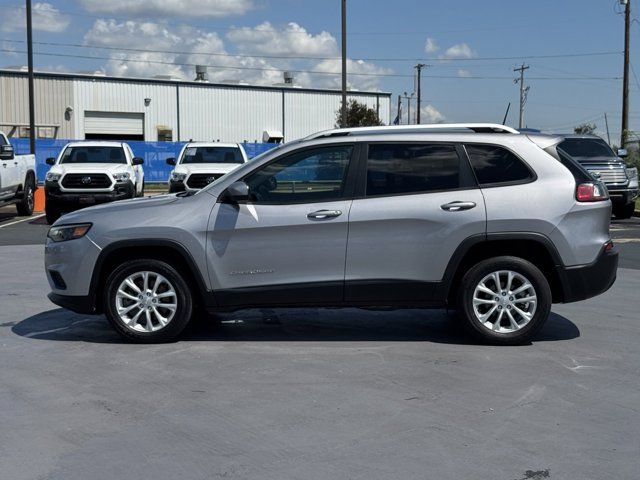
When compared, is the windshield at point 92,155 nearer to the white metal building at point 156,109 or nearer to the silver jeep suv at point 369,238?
the silver jeep suv at point 369,238

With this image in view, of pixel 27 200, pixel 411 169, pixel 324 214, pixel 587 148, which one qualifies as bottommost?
pixel 27 200

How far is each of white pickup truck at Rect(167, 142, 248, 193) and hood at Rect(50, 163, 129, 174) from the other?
124 cm

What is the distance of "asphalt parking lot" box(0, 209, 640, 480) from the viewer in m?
4.30

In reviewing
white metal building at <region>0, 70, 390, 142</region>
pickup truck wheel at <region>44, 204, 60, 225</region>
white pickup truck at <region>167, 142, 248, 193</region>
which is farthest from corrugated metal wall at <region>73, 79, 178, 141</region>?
pickup truck wheel at <region>44, 204, 60, 225</region>

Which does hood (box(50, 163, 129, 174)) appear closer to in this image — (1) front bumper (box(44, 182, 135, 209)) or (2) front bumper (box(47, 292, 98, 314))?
(1) front bumper (box(44, 182, 135, 209))

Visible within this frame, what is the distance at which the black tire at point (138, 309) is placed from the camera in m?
6.77

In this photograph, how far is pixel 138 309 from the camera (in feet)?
22.5

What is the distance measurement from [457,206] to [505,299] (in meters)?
0.87

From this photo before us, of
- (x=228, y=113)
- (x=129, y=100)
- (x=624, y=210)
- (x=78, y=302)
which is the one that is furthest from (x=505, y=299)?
(x=228, y=113)

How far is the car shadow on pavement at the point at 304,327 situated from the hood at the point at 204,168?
1068 cm

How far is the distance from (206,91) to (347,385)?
57779 mm

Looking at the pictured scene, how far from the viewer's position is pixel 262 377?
5.89m

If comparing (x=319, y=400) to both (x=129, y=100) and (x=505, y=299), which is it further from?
(x=129, y=100)

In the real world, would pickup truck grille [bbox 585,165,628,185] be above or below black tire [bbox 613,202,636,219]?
above
